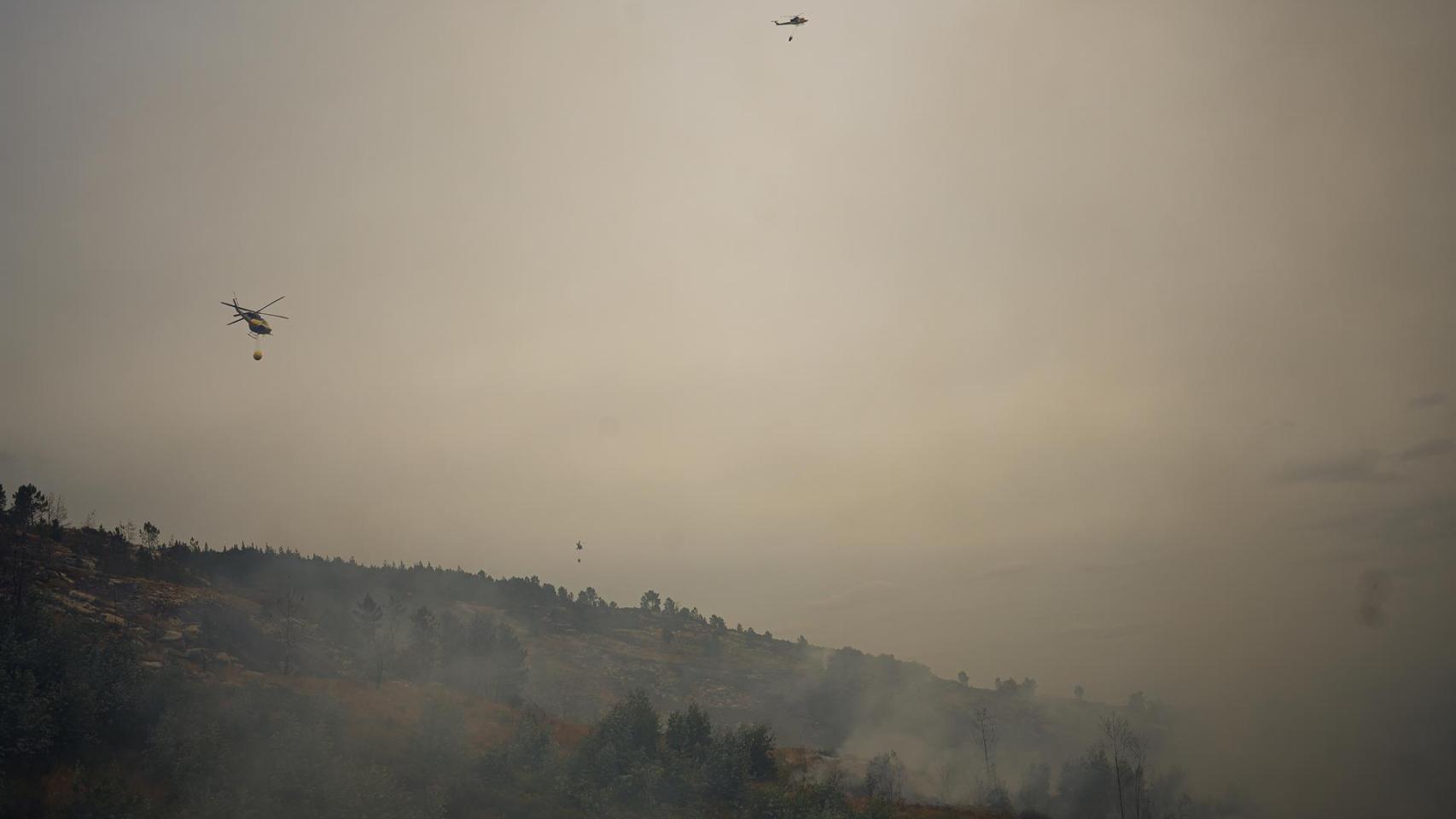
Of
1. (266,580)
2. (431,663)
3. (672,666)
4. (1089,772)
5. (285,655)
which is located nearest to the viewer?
(285,655)

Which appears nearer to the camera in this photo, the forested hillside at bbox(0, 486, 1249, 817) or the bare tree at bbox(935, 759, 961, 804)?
the forested hillside at bbox(0, 486, 1249, 817)

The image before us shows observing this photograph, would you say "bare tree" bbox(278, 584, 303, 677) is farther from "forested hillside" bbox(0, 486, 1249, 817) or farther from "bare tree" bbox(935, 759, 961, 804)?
"bare tree" bbox(935, 759, 961, 804)

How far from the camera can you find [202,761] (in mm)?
46219

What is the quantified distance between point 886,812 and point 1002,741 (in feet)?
362

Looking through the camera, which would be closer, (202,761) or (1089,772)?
(202,761)

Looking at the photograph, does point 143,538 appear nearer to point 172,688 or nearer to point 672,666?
point 172,688

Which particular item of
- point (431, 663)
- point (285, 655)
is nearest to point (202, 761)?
point (285, 655)

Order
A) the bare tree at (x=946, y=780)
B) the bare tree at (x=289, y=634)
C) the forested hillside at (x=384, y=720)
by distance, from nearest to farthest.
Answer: the forested hillside at (x=384, y=720)
the bare tree at (x=289, y=634)
the bare tree at (x=946, y=780)

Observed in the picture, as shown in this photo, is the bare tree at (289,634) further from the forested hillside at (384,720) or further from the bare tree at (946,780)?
the bare tree at (946,780)

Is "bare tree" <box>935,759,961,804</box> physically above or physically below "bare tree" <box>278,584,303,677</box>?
below

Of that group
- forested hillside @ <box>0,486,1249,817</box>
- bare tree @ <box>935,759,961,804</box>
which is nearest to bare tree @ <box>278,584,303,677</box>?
forested hillside @ <box>0,486,1249,817</box>

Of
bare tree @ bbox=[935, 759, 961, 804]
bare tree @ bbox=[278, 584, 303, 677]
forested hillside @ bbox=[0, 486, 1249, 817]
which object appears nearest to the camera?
forested hillside @ bbox=[0, 486, 1249, 817]

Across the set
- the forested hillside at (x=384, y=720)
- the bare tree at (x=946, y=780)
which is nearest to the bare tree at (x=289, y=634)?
the forested hillside at (x=384, y=720)

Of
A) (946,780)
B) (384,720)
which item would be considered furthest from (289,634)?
(946,780)
